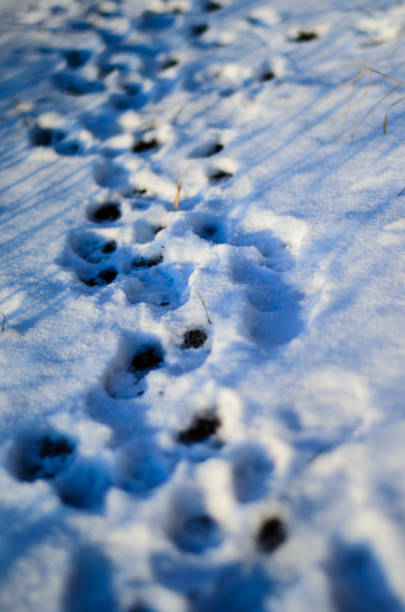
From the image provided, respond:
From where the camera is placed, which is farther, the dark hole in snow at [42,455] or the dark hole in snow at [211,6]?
the dark hole in snow at [211,6]

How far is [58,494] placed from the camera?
107 centimetres

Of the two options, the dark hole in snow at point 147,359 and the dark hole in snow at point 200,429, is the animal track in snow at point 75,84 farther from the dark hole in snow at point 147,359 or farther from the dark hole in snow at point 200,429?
the dark hole in snow at point 200,429

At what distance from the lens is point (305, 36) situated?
8.25 ft

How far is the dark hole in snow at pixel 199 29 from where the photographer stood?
8.91ft

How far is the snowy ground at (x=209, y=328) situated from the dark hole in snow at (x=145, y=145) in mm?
40

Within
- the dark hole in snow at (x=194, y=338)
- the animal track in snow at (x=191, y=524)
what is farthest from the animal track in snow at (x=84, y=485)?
the dark hole in snow at (x=194, y=338)

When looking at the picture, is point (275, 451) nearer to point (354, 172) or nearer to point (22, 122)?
point (354, 172)

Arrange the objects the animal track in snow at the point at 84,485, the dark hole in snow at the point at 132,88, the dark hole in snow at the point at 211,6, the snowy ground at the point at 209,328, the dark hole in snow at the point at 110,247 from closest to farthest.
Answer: the snowy ground at the point at 209,328 < the animal track in snow at the point at 84,485 < the dark hole in snow at the point at 110,247 < the dark hole in snow at the point at 132,88 < the dark hole in snow at the point at 211,6

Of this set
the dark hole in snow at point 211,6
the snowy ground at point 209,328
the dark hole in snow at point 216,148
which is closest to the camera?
the snowy ground at point 209,328

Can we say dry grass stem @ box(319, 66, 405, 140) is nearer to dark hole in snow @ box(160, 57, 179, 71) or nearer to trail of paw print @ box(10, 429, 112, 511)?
dark hole in snow @ box(160, 57, 179, 71)

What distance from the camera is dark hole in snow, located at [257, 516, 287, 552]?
935 millimetres

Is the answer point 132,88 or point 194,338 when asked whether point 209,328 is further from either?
point 132,88

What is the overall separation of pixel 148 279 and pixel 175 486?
31.9 inches

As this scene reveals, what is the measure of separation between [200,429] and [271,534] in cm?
33
